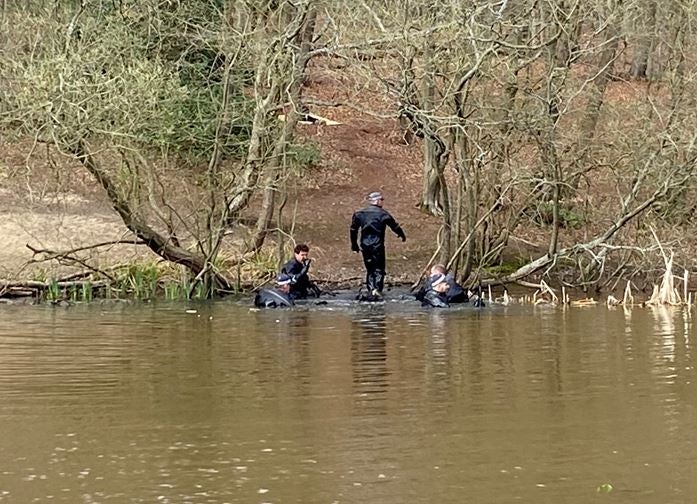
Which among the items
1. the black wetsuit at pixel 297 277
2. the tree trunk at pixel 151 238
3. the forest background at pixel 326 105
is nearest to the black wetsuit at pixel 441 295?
the forest background at pixel 326 105

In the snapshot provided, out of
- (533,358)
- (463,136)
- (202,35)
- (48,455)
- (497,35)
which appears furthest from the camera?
(202,35)

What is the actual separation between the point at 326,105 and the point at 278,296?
534cm

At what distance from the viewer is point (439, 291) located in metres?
22.9

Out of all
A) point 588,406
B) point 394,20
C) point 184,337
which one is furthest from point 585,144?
point 588,406

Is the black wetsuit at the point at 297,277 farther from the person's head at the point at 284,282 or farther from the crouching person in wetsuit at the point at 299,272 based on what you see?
the person's head at the point at 284,282

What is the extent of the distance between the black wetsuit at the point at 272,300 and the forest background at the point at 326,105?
247 centimetres

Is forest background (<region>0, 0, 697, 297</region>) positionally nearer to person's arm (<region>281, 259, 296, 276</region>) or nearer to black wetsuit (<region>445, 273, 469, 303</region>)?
→ black wetsuit (<region>445, 273, 469, 303</region>)

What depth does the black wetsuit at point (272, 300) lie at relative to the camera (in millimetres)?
23078

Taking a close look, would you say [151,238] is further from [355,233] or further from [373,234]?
[373,234]

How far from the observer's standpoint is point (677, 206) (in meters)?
27.6

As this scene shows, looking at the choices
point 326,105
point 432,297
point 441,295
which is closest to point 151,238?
point 326,105

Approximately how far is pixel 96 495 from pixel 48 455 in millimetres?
1479

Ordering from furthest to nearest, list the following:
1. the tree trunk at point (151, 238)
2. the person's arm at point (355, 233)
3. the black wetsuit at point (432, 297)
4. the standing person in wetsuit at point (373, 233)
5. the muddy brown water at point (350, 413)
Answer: the standing person in wetsuit at point (373, 233) → the tree trunk at point (151, 238) → the person's arm at point (355, 233) → the black wetsuit at point (432, 297) → the muddy brown water at point (350, 413)

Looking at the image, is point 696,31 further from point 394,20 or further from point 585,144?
point 394,20
